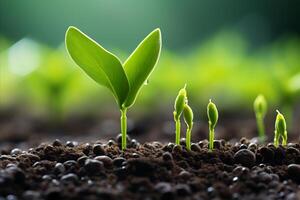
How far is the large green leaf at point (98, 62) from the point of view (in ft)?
3.82

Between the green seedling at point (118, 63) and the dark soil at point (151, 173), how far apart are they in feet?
0.41

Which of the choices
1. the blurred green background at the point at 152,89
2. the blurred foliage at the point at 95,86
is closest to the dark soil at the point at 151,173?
the blurred green background at the point at 152,89

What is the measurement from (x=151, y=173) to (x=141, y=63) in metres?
0.26

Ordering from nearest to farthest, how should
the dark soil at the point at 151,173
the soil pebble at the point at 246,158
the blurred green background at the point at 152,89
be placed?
the dark soil at the point at 151,173, the soil pebble at the point at 246,158, the blurred green background at the point at 152,89

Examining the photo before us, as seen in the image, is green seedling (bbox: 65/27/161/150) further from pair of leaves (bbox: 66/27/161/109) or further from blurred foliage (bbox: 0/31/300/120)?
blurred foliage (bbox: 0/31/300/120)

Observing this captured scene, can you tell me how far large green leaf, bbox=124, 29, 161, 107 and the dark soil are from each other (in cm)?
13

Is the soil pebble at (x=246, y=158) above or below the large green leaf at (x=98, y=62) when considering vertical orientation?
below

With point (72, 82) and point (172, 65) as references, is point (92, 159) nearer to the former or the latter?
point (72, 82)

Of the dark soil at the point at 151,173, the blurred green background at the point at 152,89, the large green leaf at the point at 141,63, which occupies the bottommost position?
the dark soil at the point at 151,173

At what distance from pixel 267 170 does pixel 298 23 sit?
416 cm

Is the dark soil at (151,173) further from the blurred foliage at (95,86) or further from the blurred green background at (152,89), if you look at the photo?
the blurred foliage at (95,86)

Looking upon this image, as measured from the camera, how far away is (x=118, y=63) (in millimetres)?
1169

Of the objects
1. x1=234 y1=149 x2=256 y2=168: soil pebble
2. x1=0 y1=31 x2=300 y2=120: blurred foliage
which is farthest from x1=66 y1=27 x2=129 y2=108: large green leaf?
x1=0 y1=31 x2=300 y2=120: blurred foliage

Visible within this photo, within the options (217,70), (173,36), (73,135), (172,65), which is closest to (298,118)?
(217,70)
